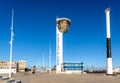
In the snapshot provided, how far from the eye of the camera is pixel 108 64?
202 ft

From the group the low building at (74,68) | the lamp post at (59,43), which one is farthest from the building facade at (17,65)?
the low building at (74,68)

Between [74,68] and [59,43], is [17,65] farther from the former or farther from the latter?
[74,68]

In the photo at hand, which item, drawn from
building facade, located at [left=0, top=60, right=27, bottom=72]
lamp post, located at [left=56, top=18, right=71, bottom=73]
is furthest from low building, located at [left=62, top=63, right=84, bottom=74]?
building facade, located at [left=0, top=60, right=27, bottom=72]

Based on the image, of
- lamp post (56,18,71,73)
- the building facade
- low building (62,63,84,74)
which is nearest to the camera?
low building (62,63,84,74)

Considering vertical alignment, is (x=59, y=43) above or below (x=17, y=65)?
above

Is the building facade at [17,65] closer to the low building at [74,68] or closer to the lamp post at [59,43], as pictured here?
the lamp post at [59,43]

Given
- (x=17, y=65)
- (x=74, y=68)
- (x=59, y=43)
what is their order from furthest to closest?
(x=17, y=65) < (x=59, y=43) < (x=74, y=68)

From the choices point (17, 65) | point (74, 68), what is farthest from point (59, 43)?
point (17, 65)

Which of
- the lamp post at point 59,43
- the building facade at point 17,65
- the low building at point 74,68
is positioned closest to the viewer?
the low building at point 74,68

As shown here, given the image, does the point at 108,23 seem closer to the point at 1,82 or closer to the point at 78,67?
the point at 78,67

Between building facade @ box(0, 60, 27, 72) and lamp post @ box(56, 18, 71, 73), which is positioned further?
building facade @ box(0, 60, 27, 72)

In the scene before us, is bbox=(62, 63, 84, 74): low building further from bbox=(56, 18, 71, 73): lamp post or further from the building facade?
Answer: the building facade

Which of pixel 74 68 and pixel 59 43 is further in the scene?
pixel 59 43

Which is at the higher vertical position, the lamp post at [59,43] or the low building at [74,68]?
the lamp post at [59,43]
